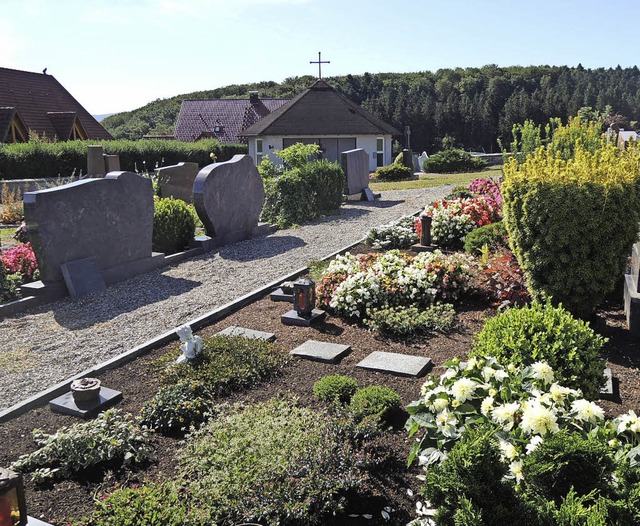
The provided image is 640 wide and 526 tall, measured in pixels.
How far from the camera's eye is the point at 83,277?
844 cm

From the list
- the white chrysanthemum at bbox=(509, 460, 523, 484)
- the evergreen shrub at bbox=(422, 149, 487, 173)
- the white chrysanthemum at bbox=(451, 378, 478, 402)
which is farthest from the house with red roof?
the white chrysanthemum at bbox=(509, 460, 523, 484)

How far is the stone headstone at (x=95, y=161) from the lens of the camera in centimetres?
1449

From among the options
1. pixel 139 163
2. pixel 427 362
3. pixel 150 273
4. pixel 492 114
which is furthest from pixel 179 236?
pixel 492 114

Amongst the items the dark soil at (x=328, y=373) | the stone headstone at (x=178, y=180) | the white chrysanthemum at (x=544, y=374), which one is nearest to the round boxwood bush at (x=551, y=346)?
the white chrysanthemum at (x=544, y=374)

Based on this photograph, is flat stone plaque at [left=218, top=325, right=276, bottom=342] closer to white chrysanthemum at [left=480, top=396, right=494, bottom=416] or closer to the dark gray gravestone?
the dark gray gravestone

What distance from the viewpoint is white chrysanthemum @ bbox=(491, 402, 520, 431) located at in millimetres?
3023

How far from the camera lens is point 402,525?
11.0ft

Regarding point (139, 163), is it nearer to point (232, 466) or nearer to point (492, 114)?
point (232, 466)

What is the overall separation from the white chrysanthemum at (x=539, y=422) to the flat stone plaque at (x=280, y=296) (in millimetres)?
4981

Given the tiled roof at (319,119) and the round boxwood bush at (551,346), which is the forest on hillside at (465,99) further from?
the round boxwood bush at (551,346)

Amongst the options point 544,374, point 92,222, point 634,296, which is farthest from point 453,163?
point 544,374

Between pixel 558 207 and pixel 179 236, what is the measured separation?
720 centimetres

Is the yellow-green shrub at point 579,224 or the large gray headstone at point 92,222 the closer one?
the yellow-green shrub at point 579,224

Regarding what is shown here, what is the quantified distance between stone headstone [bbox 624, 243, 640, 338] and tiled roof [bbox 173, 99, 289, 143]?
129 feet
